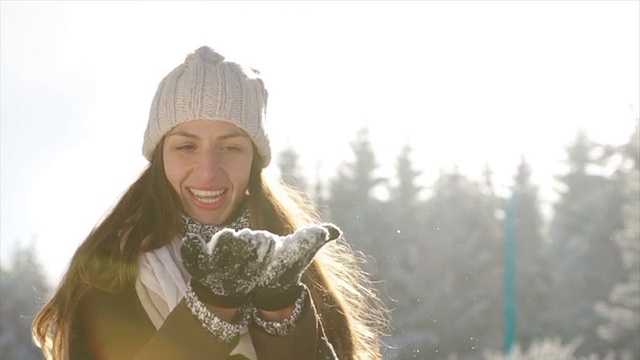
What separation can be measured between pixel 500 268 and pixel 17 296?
1472 centimetres

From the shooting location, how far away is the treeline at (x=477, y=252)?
30719mm

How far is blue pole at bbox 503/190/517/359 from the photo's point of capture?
31906 millimetres

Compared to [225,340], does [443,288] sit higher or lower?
lower

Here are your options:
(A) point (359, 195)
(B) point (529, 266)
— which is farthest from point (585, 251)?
(A) point (359, 195)

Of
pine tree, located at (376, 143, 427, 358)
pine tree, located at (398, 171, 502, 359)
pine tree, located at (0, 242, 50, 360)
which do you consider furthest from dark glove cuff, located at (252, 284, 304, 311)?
pine tree, located at (398, 171, 502, 359)

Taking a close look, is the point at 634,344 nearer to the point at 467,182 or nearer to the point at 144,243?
the point at 467,182

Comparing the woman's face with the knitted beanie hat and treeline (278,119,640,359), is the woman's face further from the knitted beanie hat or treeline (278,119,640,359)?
treeline (278,119,640,359)

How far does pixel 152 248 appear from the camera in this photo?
2734mm

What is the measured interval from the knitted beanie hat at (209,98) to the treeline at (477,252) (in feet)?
86.3

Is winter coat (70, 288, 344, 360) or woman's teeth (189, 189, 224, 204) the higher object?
woman's teeth (189, 189, 224, 204)

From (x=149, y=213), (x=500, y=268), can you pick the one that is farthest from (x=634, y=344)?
(x=149, y=213)

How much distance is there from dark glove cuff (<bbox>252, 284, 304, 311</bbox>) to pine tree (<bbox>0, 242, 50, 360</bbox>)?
2576cm

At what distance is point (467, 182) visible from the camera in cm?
3300

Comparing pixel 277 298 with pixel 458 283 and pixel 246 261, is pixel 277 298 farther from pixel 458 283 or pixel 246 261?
pixel 458 283
